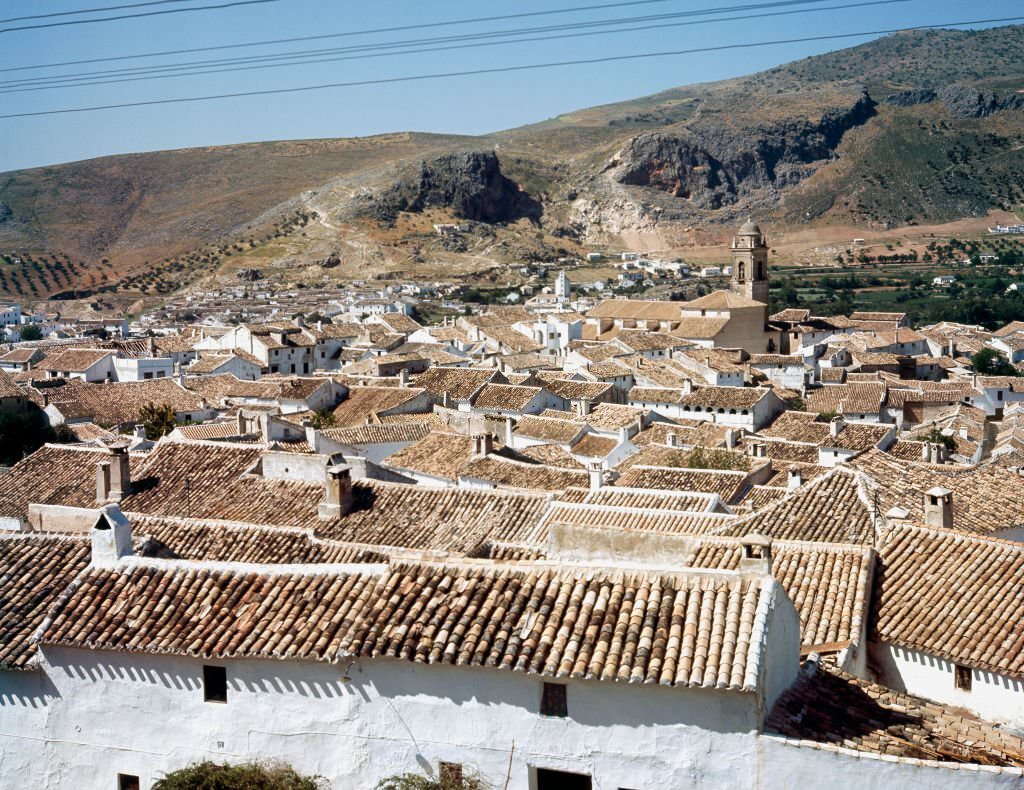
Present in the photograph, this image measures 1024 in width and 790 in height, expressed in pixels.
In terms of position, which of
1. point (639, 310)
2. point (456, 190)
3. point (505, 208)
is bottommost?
point (639, 310)

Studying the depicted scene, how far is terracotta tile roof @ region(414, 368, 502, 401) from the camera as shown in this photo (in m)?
43.5

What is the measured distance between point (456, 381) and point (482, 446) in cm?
1722

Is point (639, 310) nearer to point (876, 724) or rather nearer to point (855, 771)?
point (876, 724)

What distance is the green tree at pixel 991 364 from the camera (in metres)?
72.0

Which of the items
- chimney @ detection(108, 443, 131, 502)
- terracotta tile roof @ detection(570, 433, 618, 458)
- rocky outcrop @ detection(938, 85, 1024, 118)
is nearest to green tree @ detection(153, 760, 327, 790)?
chimney @ detection(108, 443, 131, 502)

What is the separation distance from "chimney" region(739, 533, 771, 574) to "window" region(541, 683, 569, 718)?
5.92 ft

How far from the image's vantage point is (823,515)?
1734 centimetres

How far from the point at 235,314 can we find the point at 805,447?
261 ft

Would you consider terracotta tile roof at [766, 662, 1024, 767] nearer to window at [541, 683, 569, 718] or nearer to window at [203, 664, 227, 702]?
window at [541, 683, 569, 718]

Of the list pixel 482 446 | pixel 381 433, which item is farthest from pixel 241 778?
pixel 381 433

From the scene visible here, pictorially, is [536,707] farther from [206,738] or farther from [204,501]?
[204,501]

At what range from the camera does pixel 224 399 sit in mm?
53312

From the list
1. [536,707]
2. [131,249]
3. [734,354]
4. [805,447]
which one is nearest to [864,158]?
[131,249]

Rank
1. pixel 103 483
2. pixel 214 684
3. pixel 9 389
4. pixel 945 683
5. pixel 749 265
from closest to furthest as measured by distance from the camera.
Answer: pixel 214 684 → pixel 945 683 → pixel 103 483 → pixel 9 389 → pixel 749 265
